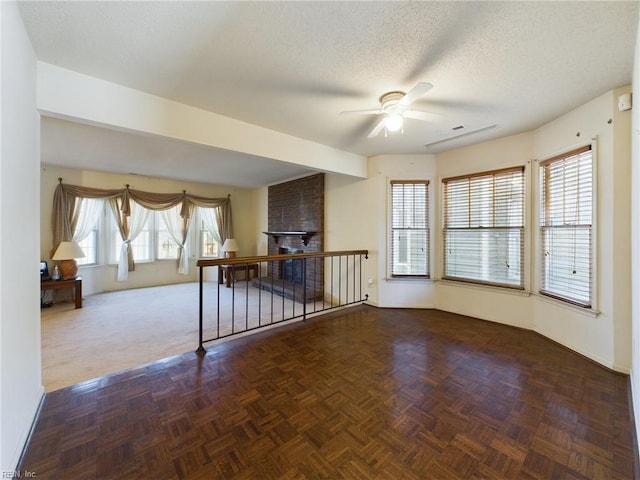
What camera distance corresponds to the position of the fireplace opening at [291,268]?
5725 mm

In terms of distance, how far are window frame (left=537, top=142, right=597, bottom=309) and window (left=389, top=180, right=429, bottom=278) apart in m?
1.40

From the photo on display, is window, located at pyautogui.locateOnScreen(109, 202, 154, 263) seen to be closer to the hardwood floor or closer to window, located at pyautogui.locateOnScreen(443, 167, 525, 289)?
the hardwood floor

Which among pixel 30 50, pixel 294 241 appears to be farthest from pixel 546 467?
pixel 294 241

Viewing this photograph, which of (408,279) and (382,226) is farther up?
(382,226)

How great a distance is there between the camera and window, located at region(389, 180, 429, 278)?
164 inches

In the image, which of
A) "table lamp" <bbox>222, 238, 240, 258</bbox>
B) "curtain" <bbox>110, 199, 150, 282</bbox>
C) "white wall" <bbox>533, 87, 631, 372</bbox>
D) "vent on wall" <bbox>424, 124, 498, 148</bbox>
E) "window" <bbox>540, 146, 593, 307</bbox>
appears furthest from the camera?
"table lamp" <bbox>222, 238, 240, 258</bbox>

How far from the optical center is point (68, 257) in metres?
4.37

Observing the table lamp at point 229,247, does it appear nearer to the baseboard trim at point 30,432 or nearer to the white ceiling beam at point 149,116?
the white ceiling beam at point 149,116

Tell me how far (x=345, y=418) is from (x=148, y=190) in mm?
6509

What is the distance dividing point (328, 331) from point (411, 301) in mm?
1666

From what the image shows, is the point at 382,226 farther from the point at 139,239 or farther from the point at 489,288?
the point at 139,239

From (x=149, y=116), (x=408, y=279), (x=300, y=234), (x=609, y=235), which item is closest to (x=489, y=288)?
(x=408, y=279)

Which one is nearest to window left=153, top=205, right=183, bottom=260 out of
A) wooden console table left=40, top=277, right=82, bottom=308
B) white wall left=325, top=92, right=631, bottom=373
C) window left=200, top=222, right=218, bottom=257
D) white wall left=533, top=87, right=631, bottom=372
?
window left=200, top=222, right=218, bottom=257

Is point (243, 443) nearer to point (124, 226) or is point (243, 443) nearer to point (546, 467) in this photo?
point (546, 467)
